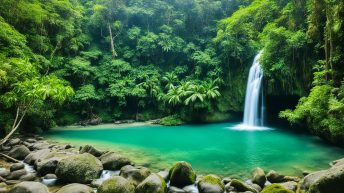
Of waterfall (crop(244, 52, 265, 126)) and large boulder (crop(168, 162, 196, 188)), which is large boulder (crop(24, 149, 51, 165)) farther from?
waterfall (crop(244, 52, 265, 126))

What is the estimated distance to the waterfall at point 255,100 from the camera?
24.0 m

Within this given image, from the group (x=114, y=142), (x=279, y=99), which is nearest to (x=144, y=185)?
(x=114, y=142)

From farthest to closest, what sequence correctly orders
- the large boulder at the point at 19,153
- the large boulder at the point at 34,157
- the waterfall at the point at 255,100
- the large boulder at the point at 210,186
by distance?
the waterfall at the point at 255,100 < the large boulder at the point at 19,153 < the large boulder at the point at 34,157 < the large boulder at the point at 210,186

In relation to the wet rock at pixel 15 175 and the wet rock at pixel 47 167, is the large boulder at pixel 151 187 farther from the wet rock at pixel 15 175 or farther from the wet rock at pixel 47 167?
the wet rock at pixel 15 175

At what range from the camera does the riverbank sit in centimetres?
711

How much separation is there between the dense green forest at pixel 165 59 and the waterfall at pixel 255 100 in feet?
3.47

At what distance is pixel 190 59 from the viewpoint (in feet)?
102

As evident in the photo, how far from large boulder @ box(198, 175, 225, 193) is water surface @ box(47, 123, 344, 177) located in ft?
6.56

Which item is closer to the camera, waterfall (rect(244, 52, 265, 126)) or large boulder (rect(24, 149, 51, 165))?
large boulder (rect(24, 149, 51, 165))

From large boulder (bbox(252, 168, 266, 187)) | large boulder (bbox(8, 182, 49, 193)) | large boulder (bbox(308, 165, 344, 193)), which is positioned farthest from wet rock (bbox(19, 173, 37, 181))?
large boulder (bbox(308, 165, 344, 193))

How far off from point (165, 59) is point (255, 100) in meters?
12.5

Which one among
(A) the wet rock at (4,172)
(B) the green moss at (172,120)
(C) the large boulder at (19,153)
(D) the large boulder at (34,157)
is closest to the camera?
(A) the wet rock at (4,172)

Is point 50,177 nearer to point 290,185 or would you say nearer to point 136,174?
point 136,174

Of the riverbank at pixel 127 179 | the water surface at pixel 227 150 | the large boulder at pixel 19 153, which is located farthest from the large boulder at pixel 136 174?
the large boulder at pixel 19 153
